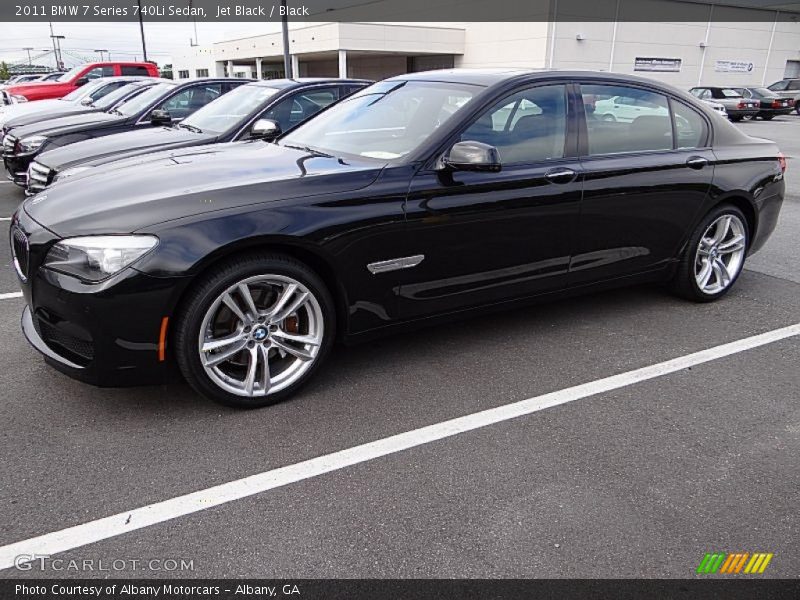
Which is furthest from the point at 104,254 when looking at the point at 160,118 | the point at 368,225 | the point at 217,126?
the point at 160,118

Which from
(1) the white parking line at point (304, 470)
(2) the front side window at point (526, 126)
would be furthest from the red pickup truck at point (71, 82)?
(1) the white parking line at point (304, 470)

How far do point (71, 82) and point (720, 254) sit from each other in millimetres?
19590

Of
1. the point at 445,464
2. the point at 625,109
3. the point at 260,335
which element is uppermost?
the point at 625,109

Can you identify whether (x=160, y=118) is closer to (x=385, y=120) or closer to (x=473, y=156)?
(x=385, y=120)

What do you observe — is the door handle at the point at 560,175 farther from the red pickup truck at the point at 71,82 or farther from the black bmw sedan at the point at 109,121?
the red pickup truck at the point at 71,82

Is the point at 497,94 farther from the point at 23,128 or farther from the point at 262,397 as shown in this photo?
the point at 23,128

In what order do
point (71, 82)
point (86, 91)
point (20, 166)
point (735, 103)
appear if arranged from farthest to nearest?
point (735, 103) → point (71, 82) → point (86, 91) → point (20, 166)

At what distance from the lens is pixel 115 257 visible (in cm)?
290

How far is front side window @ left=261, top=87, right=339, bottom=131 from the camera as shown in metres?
7.18

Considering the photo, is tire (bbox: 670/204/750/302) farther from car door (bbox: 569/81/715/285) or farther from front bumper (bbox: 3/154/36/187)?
front bumper (bbox: 3/154/36/187)

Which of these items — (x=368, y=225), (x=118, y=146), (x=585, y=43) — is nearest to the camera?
(x=368, y=225)

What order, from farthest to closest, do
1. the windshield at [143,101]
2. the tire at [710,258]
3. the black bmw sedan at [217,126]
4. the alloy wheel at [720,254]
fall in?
the windshield at [143,101]
the black bmw sedan at [217,126]
the alloy wheel at [720,254]
the tire at [710,258]

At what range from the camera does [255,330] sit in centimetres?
326

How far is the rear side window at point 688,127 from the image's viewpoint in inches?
184
